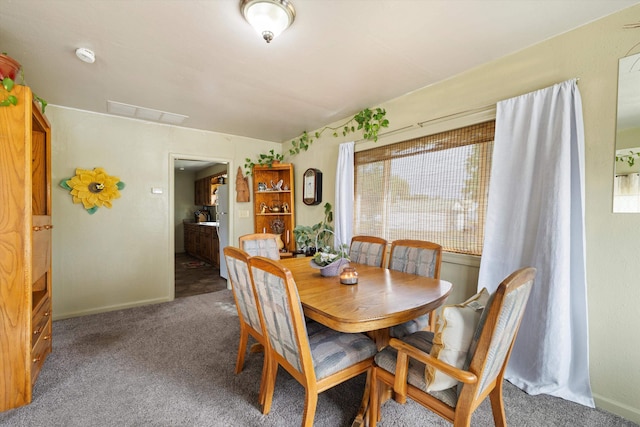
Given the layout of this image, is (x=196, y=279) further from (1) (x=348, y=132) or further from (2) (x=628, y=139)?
(2) (x=628, y=139)

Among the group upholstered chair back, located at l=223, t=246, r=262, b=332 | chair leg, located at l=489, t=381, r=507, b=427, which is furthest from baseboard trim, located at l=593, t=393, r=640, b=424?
upholstered chair back, located at l=223, t=246, r=262, b=332

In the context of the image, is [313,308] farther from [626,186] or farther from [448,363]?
[626,186]

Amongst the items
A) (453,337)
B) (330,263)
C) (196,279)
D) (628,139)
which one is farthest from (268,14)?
(196,279)

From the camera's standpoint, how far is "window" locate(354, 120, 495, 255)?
224 centimetres

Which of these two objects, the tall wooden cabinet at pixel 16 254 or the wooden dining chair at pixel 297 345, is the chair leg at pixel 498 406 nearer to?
the wooden dining chair at pixel 297 345

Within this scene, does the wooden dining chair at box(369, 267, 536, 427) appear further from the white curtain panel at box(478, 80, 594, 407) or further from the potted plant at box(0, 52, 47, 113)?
the potted plant at box(0, 52, 47, 113)

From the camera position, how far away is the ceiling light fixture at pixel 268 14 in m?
1.45

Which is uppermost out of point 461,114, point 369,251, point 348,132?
point 348,132

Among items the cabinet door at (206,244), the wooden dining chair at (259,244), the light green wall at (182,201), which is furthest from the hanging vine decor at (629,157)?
the light green wall at (182,201)

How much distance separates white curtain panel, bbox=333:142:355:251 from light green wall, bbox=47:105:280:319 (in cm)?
197

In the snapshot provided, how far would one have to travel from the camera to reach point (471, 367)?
1.02m

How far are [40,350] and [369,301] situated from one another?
2.44 meters

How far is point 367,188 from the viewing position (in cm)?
320

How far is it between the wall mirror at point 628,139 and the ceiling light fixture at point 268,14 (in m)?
1.99
